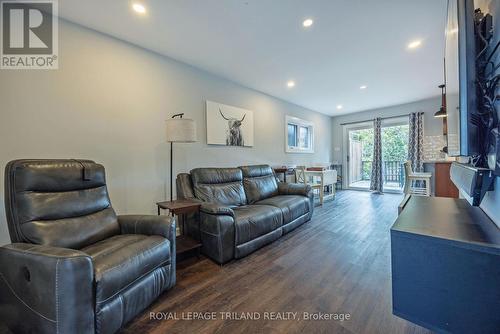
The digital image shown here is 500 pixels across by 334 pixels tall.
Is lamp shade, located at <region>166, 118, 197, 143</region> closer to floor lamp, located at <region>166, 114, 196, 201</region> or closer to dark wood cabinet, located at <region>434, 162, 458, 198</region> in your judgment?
floor lamp, located at <region>166, 114, 196, 201</region>

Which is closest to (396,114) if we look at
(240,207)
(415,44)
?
(415,44)

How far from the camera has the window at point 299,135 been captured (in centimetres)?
532

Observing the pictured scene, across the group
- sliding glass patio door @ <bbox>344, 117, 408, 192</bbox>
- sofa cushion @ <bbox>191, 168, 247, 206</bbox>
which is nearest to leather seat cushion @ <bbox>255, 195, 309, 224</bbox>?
sofa cushion @ <bbox>191, 168, 247, 206</bbox>

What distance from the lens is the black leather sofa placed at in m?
2.23

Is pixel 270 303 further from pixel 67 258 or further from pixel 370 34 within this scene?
pixel 370 34

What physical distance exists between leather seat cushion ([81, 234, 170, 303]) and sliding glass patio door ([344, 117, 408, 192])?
645cm


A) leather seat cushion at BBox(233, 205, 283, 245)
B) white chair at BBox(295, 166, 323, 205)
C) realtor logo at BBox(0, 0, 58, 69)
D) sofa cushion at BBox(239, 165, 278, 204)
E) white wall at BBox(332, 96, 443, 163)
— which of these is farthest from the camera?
white wall at BBox(332, 96, 443, 163)

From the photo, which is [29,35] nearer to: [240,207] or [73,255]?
[73,255]

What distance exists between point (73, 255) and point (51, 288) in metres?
0.18

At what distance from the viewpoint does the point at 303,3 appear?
1969 mm

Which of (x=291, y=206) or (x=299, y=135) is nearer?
(x=291, y=206)

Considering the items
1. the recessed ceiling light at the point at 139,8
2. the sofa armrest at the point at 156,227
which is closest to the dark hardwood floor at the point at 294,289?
the sofa armrest at the point at 156,227

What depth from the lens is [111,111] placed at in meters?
2.46

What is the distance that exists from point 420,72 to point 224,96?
134 inches
